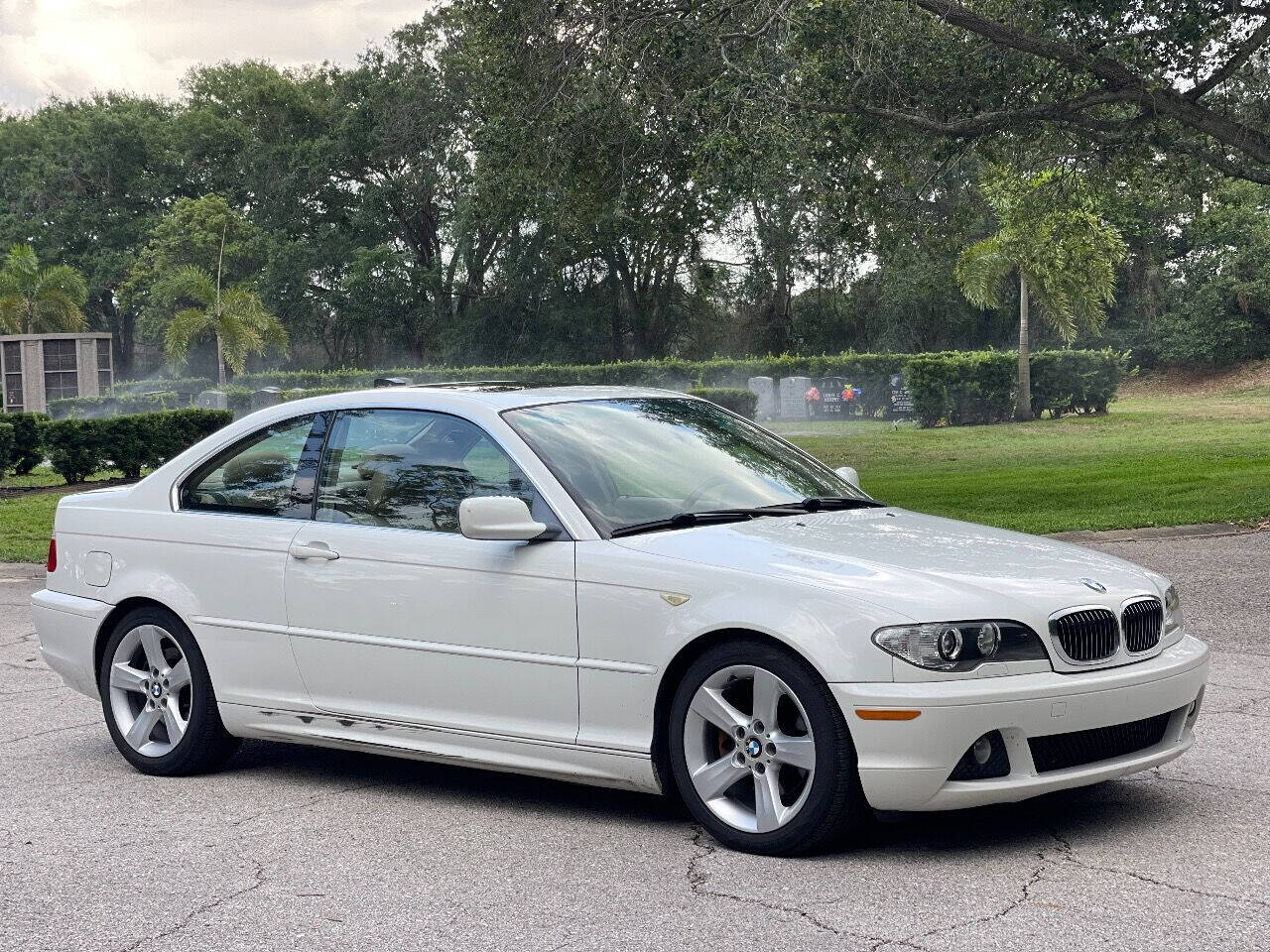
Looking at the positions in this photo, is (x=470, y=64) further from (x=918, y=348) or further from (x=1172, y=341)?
(x=1172, y=341)

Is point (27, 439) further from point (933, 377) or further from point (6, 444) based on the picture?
point (933, 377)

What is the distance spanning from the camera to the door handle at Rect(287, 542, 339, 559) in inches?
229

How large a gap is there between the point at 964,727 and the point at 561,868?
1.31m

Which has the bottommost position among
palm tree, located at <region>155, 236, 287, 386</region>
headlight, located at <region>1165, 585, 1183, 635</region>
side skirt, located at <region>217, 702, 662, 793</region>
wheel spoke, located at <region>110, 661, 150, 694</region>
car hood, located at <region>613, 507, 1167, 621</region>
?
side skirt, located at <region>217, 702, 662, 793</region>

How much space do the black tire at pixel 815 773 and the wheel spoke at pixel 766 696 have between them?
0.10 ft

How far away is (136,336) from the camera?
8325 cm

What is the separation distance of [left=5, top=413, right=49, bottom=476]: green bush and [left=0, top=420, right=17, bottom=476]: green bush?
161 millimetres

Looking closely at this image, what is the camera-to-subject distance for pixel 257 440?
6.42 meters

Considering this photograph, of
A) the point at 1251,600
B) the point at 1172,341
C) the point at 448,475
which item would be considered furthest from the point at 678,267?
the point at 448,475

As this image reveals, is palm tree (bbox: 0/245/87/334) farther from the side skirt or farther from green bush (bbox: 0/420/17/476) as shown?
the side skirt

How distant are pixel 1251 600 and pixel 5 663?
791cm

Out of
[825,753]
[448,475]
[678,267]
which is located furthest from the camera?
[678,267]

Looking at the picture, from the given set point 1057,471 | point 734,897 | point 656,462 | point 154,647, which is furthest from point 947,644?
point 1057,471

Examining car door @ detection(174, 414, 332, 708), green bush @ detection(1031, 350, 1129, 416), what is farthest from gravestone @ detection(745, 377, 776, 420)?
car door @ detection(174, 414, 332, 708)
